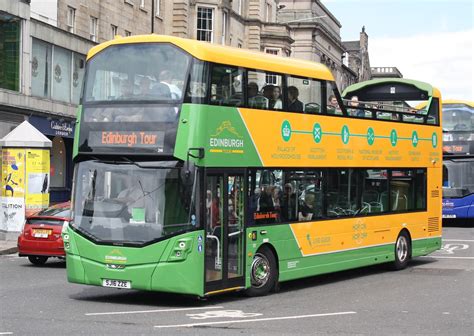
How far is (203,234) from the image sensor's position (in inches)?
540

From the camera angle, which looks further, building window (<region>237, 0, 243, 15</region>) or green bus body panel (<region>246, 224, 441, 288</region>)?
building window (<region>237, 0, 243, 15</region>)

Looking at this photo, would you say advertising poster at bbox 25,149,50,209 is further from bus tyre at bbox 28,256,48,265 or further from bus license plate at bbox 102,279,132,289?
bus license plate at bbox 102,279,132,289

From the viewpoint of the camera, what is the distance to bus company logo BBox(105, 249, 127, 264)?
45.2 feet

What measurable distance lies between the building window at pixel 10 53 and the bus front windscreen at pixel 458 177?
17.0m

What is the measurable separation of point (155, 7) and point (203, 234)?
37.9 metres

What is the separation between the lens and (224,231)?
14.2m

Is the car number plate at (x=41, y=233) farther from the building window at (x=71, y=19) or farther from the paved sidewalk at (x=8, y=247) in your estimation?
the building window at (x=71, y=19)

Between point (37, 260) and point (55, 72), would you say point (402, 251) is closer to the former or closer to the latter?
point (37, 260)

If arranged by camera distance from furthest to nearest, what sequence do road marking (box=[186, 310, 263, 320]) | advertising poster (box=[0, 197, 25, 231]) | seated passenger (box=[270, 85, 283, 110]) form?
advertising poster (box=[0, 197, 25, 231]), seated passenger (box=[270, 85, 283, 110]), road marking (box=[186, 310, 263, 320])

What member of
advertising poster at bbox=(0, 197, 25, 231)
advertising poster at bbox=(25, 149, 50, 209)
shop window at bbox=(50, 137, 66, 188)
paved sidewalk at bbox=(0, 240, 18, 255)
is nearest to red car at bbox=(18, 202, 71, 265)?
paved sidewalk at bbox=(0, 240, 18, 255)

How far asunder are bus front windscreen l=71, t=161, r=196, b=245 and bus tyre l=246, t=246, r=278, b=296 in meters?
1.90

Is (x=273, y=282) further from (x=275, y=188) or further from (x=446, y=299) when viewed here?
(x=446, y=299)

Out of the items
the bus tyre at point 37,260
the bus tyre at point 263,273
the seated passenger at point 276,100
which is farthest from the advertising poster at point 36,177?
the bus tyre at point 263,273

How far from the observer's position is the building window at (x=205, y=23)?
Answer: 5541 cm
